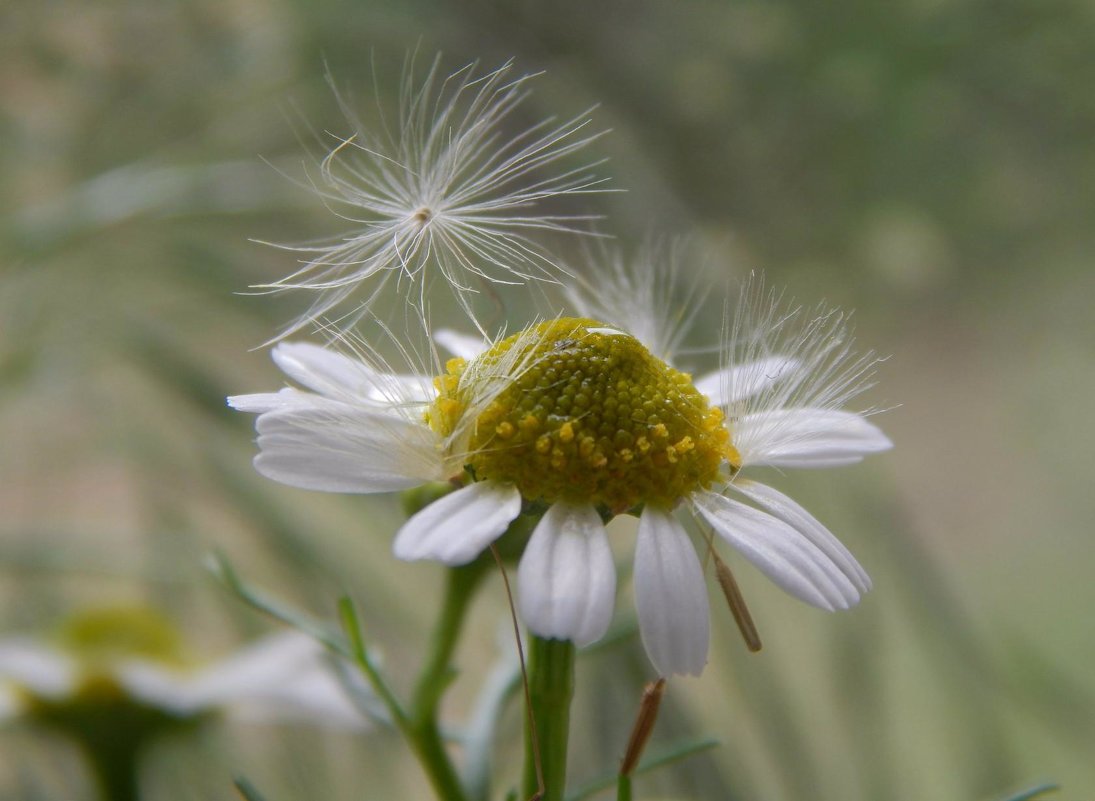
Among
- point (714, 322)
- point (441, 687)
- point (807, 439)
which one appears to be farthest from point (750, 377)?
point (714, 322)

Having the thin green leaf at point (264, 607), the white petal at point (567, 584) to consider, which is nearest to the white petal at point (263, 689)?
the thin green leaf at point (264, 607)

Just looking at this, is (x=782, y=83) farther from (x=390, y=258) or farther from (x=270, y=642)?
(x=390, y=258)

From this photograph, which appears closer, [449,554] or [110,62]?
[449,554]

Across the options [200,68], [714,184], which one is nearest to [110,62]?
[200,68]

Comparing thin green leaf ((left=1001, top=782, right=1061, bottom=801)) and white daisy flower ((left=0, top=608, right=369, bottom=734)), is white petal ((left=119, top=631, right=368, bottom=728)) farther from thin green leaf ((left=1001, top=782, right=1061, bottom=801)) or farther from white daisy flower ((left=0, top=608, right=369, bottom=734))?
thin green leaf ((left=1001, top=782, right=1061, bottom=801))

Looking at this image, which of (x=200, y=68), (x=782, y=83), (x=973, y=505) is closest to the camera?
(x=200, y=68)

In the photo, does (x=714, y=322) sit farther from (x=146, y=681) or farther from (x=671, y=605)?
(x=671, y=605)

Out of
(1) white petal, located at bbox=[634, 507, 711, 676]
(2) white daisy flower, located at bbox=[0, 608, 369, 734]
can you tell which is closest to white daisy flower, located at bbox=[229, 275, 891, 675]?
(1) white petal, located at bbox=[634, 507, 711, 676]
